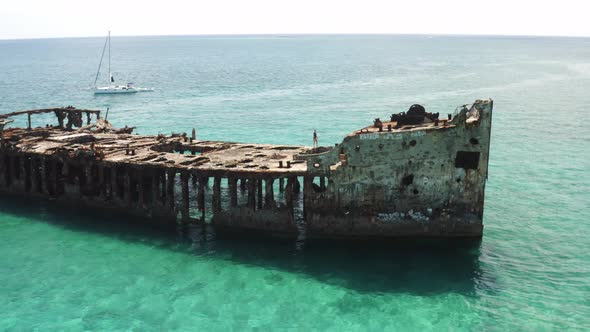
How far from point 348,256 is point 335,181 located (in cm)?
348

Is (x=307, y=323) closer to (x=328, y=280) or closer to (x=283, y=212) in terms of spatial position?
(x=328, y=280)

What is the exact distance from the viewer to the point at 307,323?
802 inches

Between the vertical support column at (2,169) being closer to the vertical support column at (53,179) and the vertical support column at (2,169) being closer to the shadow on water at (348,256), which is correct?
the vertical support column at (53,179)

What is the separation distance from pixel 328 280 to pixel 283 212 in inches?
188

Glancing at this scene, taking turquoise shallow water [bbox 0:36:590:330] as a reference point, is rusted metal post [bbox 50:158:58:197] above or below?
above

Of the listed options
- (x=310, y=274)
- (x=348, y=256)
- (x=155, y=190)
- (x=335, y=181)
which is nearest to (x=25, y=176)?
(x=155, y=190)

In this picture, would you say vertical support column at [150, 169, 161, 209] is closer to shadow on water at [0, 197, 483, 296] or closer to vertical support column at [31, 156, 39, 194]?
shadow on water at [0, 197, 483, 296]

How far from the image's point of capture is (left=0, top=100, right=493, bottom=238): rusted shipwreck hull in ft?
80.8

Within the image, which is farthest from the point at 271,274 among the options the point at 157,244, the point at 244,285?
the point at 157,244

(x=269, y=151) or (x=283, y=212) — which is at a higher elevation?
(x=269, y=151)

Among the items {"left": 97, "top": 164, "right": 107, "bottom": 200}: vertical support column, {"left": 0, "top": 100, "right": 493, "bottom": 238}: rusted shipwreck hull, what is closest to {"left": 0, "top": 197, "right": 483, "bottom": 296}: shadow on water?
{"left": 0, "top": 100, "right": 493, "bottom": 238}: rusted shipwreck hull

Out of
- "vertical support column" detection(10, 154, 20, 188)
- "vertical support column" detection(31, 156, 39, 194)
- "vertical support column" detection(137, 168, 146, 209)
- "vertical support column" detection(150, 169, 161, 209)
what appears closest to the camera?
"vertical support column" detection(150, 169, 161, 209)

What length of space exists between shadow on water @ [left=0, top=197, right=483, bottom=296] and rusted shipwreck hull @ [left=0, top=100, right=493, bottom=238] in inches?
25.3

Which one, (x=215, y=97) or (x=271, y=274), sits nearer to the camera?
(x=271, y=274)
